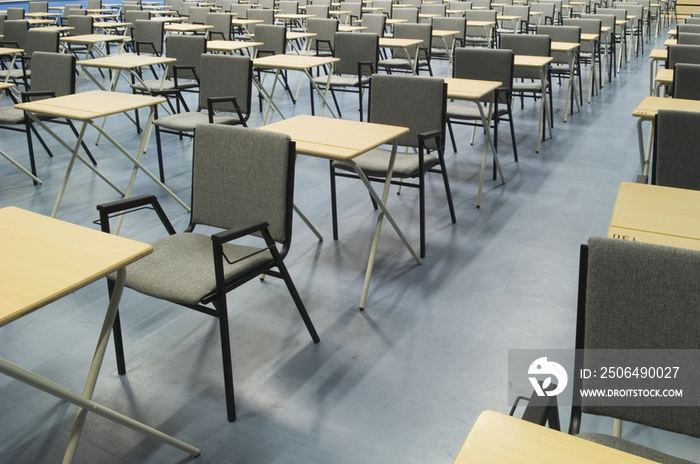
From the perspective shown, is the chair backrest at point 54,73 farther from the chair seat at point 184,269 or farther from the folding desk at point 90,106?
the chair seat at point 184,269

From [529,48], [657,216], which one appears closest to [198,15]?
[529,48]

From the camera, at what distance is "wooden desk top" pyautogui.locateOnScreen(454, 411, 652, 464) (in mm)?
944

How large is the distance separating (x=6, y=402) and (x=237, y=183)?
1204 millimetres

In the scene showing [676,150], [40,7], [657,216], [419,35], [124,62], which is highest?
[40,7]

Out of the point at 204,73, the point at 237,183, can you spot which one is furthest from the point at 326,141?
the point at 204,73

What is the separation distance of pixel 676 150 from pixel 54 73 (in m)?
4.25

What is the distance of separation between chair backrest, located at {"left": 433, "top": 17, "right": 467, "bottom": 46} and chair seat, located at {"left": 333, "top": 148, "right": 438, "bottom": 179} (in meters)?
4.59

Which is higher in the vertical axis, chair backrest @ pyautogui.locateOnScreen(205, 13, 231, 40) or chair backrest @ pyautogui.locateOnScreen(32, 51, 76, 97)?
chair backrest @ pyautogui.locateOnScreen(205, 13, 231, 40)

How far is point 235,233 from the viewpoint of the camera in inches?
76.6

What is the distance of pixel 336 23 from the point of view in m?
7.11

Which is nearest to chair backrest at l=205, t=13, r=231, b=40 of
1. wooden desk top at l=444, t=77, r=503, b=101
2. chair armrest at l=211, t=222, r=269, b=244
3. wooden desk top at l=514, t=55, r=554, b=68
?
wooden desk top at l=514, t=55, r=554, b=68

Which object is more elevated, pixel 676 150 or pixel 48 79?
pixel 48 79

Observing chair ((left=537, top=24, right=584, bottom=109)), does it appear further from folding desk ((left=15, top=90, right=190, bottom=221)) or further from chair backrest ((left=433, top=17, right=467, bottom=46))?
folding desk ((left=15, top=90, right=190, bottom=221))

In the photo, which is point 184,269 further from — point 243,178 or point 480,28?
point 480,28
